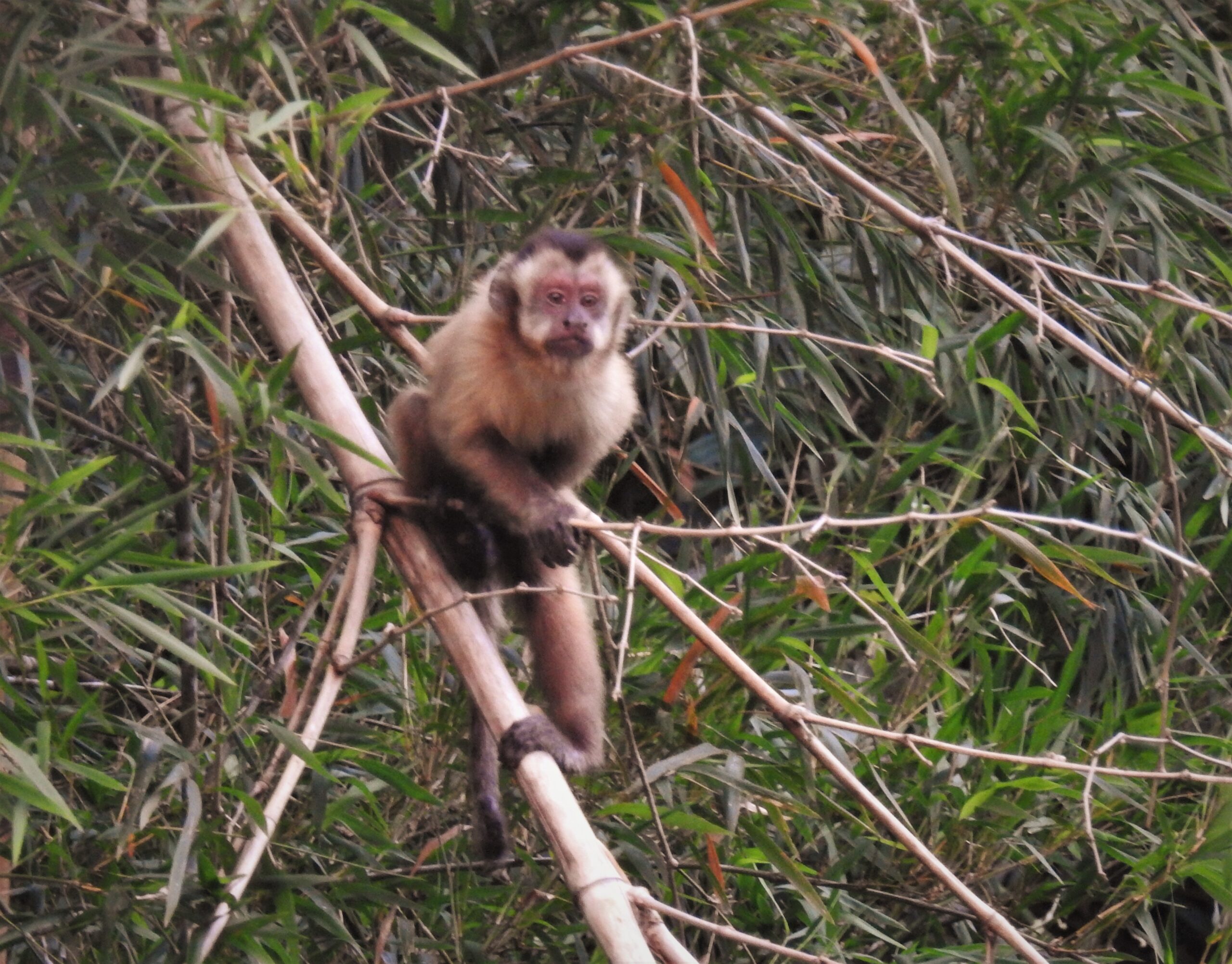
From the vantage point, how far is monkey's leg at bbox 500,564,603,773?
2.73 meters

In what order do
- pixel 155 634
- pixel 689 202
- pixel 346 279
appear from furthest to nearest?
pixel 689 202
pixel 346 279
pixel 155 634

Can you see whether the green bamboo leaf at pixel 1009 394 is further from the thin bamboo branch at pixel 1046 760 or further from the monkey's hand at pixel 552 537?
the thin bamboo branch at pixel 1046 760

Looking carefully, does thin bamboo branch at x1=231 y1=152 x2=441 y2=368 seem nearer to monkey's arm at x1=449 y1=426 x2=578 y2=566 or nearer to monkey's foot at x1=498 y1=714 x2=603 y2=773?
monkey's arm at x1=449 y1=426 x2=578 y2=566

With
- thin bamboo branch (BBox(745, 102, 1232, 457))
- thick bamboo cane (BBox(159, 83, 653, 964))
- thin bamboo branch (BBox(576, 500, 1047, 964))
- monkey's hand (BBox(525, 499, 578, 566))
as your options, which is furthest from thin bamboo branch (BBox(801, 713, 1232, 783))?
monkey's hand (BBox(525, 499, 578, 566))

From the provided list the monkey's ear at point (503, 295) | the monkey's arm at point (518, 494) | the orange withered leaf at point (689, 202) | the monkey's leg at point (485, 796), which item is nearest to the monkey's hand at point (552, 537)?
the monkey's arm at point (518, 494)

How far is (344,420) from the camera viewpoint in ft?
7.84

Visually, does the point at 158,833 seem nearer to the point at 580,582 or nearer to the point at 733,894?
the point at 580,582

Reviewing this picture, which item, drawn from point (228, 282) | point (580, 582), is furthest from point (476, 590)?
point (228, 282)

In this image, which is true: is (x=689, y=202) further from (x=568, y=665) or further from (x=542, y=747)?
Result: (x=542, y=747)

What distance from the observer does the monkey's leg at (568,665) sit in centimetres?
273

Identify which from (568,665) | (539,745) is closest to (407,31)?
(539,745)

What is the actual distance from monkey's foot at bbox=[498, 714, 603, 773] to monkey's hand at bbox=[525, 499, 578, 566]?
0.31 metres

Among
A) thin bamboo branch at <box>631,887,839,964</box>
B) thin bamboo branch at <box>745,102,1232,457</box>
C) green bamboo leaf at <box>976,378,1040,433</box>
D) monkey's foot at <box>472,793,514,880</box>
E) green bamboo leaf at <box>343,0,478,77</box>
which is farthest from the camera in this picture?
green bamboo leaf at <box>976,378,1040,433</box>

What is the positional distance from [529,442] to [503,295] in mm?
310
